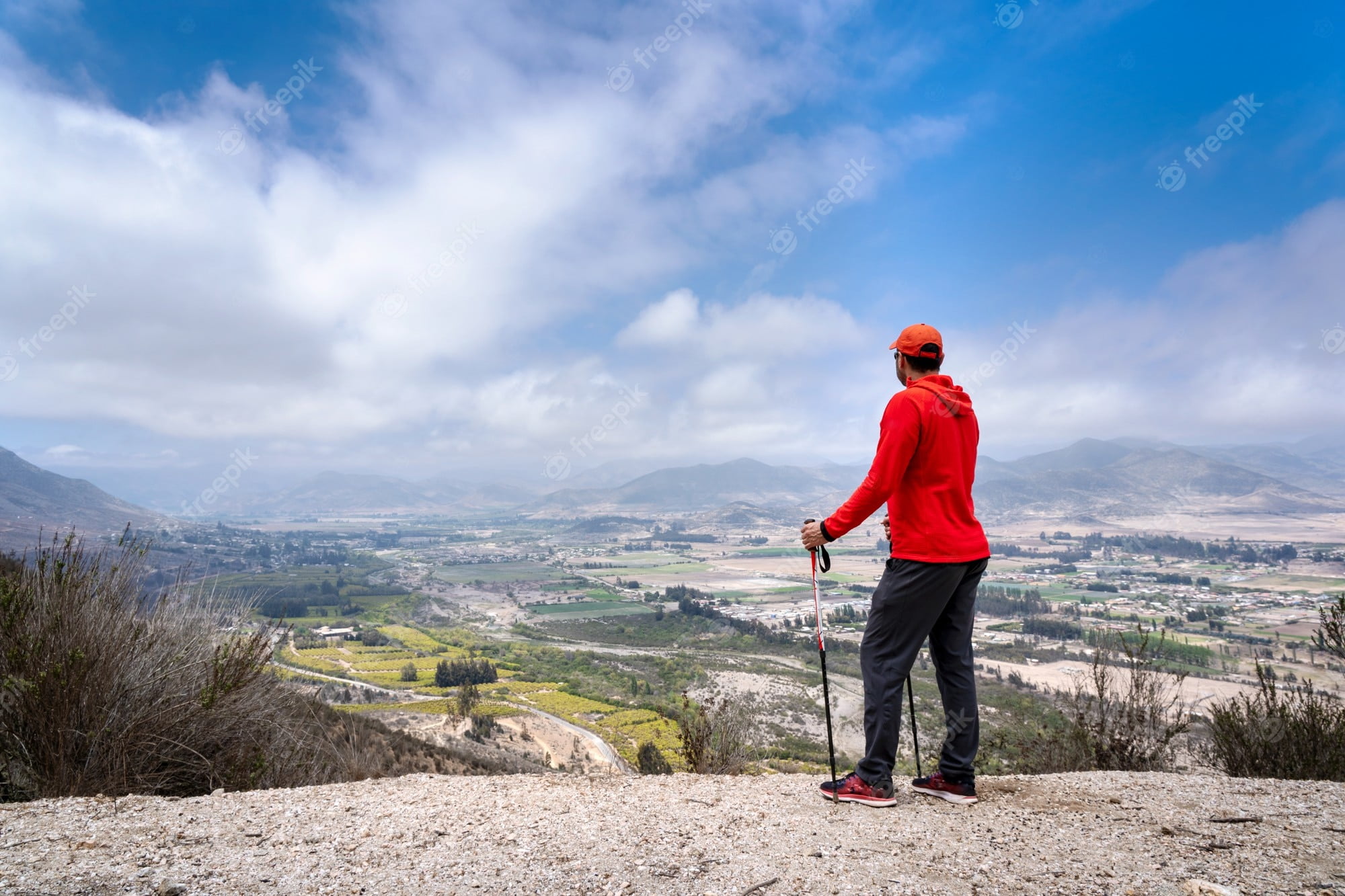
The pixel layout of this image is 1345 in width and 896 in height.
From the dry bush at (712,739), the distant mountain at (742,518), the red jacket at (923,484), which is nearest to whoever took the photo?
the red jacket at (923,484)

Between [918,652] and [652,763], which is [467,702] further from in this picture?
[918,652]

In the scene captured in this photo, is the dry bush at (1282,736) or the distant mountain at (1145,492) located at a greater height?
the distant mountain at (1145,492)

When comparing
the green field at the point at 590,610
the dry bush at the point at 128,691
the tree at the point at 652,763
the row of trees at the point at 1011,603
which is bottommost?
the green field at the point at 590,610

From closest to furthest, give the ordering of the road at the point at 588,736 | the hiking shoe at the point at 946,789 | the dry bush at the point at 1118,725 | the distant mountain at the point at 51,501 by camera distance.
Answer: the hiking shoe at the point at 946,789
the dry bush at the point at 1118,725
the road at the point at 588,736
the distant mountain at the point at 51,501

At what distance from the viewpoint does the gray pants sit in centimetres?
304

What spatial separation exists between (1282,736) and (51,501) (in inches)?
2939

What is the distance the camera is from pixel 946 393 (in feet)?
10.4

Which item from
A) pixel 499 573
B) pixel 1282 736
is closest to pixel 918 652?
pixel 1282 736

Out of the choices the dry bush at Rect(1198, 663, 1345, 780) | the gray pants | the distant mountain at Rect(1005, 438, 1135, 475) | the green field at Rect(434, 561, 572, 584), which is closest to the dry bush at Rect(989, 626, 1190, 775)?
the dry bush at Rect(1198, 663, 1345, 780)

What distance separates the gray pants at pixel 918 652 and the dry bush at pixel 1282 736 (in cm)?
274

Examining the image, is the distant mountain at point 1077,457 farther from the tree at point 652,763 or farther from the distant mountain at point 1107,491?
the tree at point 652,763

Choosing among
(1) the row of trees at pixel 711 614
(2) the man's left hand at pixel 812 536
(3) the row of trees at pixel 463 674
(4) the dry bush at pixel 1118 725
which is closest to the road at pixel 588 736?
(3) the row of trees at pixel 463 674

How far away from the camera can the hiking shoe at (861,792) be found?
3068mm

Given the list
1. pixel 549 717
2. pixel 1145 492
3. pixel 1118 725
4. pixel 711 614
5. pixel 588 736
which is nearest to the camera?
pixel 1118 725
